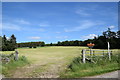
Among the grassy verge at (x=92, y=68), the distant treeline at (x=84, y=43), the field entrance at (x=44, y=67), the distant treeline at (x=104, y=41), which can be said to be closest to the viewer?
the grassy verge at (x=92, y=68)

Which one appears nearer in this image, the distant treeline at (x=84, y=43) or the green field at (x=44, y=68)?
the green field at (x=44, y=68)

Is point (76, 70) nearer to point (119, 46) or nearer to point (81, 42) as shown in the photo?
point (119, 46)

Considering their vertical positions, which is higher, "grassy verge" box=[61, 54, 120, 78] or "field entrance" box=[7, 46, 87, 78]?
"grassy verge" box=[61, 54, 120, 78]

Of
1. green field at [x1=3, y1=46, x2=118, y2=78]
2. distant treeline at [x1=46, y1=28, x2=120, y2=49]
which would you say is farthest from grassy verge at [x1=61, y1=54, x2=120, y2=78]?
distant treeline at [x1=46, y1=28, x2=120, y2=49]

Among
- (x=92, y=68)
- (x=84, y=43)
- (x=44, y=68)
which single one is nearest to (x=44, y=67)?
(x=44, y=68)

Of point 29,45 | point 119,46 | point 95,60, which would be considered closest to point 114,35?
point 119,46

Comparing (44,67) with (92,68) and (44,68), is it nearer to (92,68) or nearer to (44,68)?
(44,68)

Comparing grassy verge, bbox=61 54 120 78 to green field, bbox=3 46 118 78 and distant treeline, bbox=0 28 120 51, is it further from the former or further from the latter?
distant treeline, bbox=0 28 120 51

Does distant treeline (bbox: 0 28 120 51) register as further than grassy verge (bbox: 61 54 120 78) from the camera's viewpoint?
Yes

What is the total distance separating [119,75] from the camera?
26.6ft

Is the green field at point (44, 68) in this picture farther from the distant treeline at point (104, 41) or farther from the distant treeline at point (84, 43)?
the distant treeline at point (104, 41)

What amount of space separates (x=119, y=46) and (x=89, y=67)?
45.9 m

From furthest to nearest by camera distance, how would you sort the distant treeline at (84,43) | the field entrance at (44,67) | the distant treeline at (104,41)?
the distant treeline at (104,41)
the distant treeline at (84,43)
the field entrance at (44,67)

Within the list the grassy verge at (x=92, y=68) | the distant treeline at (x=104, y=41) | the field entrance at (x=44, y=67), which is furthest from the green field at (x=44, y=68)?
the distant treeline at (x=104, y=41)
